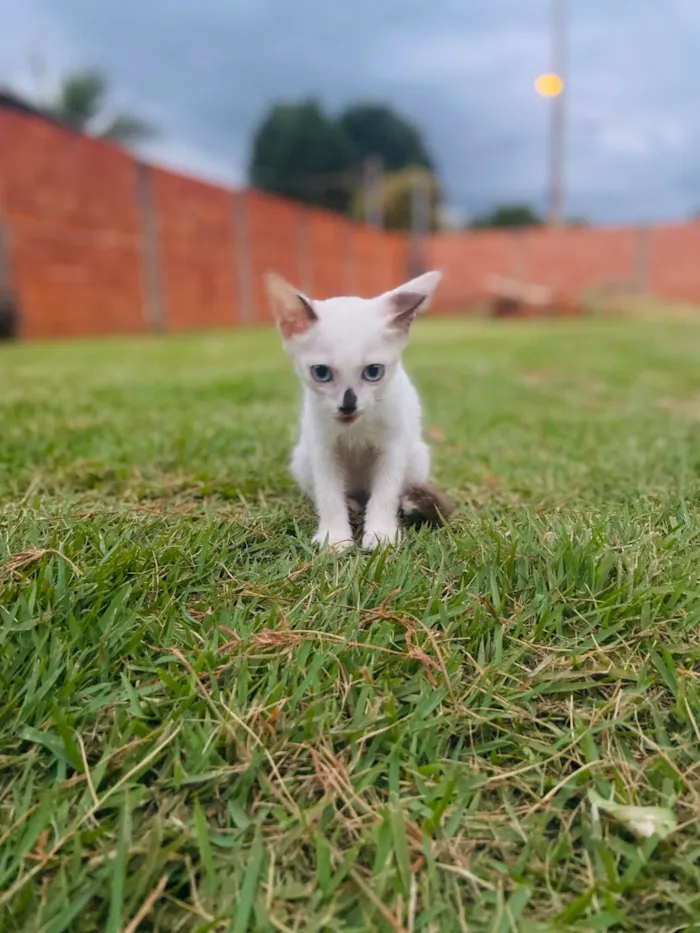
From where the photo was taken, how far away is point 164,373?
6.04m

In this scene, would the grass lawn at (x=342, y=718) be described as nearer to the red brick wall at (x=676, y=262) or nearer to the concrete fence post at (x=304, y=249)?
the concrete fence post at (x=304, y=249)

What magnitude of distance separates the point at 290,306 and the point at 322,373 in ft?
0.66

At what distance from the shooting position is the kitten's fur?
181 cm

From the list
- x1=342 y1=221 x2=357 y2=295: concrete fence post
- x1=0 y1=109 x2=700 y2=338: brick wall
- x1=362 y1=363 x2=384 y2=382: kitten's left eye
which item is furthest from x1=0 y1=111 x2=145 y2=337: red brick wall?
x1=362 y1=363 x2=384 y2=382: kitten's left eye

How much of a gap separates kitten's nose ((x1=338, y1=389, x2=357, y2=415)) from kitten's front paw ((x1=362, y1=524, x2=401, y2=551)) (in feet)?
1.06

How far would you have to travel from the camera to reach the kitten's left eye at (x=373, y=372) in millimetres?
1821

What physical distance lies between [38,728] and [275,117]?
165 feet

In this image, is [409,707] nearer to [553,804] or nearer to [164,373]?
[553,804]

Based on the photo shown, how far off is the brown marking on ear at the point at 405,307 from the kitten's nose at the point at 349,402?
237mm

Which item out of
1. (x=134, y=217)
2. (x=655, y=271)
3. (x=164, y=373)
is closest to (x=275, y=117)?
(x=655, y=271)

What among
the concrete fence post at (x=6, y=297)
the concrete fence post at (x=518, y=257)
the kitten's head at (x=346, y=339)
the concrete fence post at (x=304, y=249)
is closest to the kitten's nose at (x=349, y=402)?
the kitten's head at (x=346, y=339)

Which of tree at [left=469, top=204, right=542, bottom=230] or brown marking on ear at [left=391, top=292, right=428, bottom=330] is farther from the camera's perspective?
tree at [left=469, top=204, right=542, bottom=230]

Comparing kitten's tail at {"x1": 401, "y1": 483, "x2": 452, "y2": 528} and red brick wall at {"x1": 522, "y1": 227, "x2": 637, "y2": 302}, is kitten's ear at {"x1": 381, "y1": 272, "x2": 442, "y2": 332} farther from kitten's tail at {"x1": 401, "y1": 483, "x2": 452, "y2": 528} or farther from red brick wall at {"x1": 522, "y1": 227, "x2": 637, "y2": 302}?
red brick wall at {"x1": 522, "y1": 227, "x2": 637, "y2": 302}

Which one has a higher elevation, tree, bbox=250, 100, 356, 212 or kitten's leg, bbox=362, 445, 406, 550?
tree, bbox=250, 100, 356, 212
